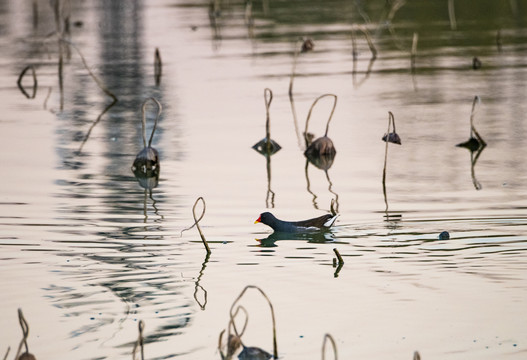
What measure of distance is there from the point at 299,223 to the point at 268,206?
59.8 inches

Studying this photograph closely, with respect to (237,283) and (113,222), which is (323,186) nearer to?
(113,222)

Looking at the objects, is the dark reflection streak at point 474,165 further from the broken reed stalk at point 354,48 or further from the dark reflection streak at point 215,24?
the dark reflection streak at point 215,24

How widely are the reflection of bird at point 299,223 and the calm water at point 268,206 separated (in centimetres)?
15

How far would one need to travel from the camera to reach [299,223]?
1070 cm

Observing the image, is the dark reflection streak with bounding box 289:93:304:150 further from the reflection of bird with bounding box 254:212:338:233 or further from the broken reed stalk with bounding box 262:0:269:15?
the broken reed stalk with bounding box 262:0:269:15

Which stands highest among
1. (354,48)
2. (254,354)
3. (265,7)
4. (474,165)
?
(265,7)

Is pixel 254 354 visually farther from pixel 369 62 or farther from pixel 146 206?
pixel 369 62

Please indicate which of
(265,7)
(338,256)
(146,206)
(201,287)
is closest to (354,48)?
(265,7)

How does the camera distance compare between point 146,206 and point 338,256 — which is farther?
point 146,206

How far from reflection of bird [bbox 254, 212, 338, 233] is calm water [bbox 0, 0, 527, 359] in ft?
0.50

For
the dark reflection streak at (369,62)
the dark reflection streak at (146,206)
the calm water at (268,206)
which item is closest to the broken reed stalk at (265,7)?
the calm water at (268,206)

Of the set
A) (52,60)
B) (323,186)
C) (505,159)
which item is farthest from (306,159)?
(52,60)

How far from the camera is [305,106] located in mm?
18656

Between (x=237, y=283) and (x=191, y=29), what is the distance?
73.6 ft
